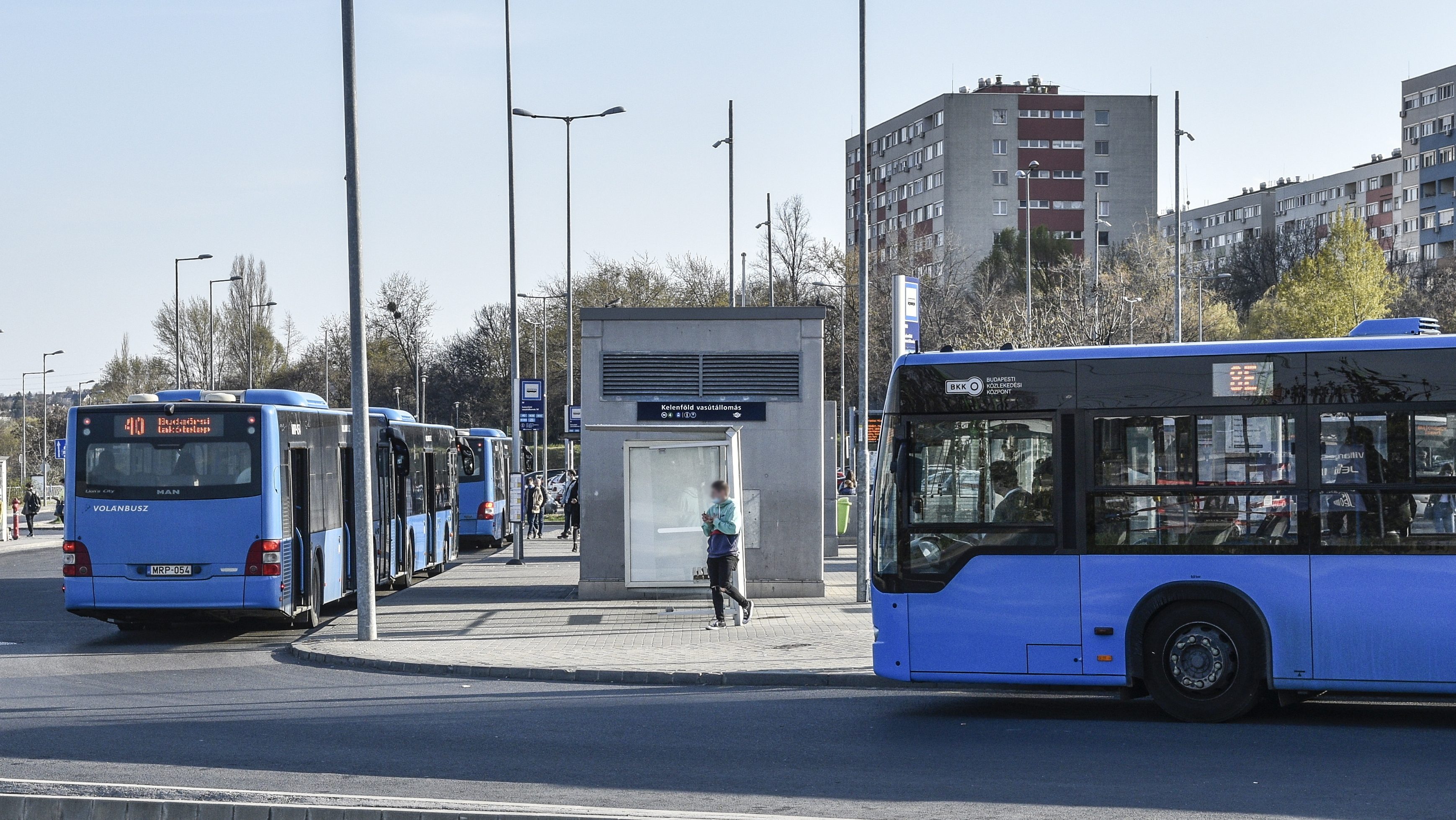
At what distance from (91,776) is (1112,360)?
7286 mm

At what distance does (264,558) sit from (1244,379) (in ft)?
34.5

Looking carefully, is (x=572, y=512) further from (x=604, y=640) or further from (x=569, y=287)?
(x=604, y=640)

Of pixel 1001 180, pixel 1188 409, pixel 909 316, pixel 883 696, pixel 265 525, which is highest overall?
pixel 1001 180

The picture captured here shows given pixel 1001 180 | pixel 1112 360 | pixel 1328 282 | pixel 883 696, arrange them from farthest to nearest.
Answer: pixel 1001 180
pixel 1328 282
pixel 883 696
pixel 1112 360

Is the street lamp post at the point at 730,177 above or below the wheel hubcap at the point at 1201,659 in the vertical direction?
above

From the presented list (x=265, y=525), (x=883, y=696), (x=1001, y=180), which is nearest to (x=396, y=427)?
(x=265, y=525)

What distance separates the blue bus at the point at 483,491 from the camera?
36.7m

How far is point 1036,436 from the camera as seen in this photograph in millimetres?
11203

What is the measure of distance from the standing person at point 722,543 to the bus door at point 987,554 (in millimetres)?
5377

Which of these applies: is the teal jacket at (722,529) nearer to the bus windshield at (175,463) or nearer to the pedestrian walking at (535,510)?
the bus windshield at (175,463)

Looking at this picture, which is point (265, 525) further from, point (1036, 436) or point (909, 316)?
point (1036, 436)

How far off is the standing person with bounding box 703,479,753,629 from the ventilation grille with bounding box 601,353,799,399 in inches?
123

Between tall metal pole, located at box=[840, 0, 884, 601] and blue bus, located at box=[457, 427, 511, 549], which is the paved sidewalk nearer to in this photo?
tall metal pole, located at box=[840, 0, 884, 601]

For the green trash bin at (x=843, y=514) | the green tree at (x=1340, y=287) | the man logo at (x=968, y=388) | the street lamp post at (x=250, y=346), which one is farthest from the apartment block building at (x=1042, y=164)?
the man logo at (x=968, y=388)
